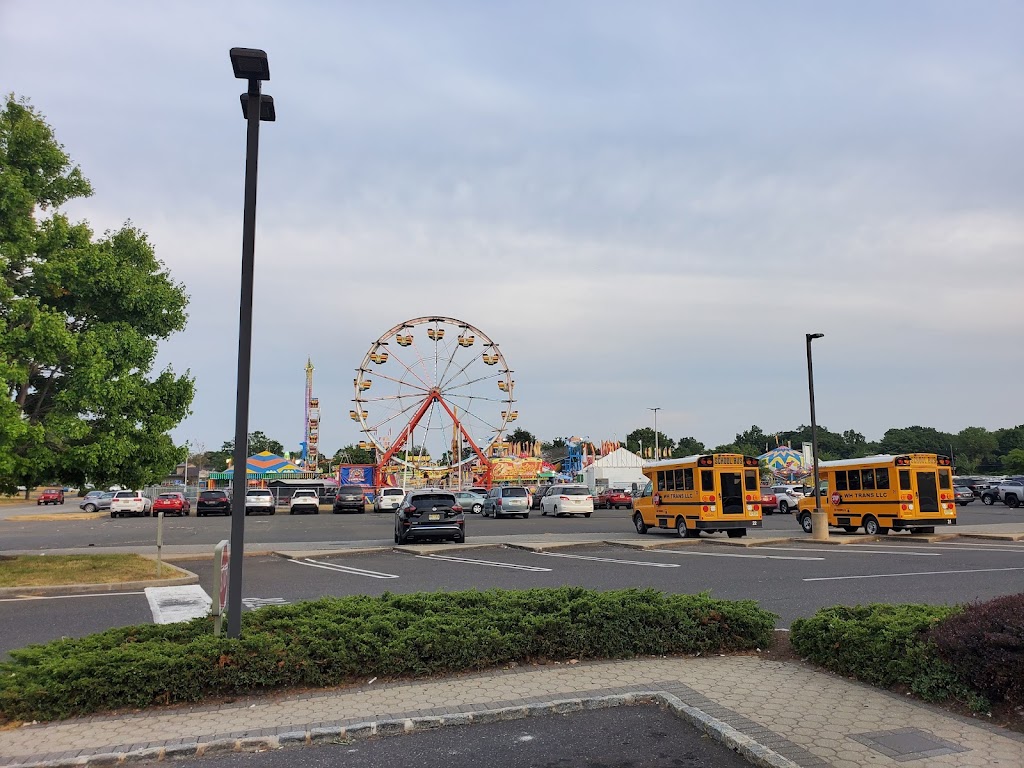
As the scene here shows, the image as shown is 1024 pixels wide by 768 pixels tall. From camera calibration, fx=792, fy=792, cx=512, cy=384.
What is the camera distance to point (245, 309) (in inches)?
293

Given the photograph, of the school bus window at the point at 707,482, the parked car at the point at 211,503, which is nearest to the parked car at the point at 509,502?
the parked car at the point at 211,503

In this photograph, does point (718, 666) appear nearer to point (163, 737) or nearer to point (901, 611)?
point (901, 611)

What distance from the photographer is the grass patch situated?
14.0 metres

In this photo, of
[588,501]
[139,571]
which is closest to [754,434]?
[588,501]

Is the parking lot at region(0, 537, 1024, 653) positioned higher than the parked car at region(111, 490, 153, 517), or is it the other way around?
the parked car at region(111, 490, 153, 517)

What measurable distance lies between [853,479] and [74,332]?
75.3 feet

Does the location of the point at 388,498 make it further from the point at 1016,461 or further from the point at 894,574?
the point at 1016,461

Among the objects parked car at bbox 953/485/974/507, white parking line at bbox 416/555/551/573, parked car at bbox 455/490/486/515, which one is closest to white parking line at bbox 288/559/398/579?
white parking line at bbox 416/555/551/573

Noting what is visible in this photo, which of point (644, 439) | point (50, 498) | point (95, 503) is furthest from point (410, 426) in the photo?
point (644, 439)

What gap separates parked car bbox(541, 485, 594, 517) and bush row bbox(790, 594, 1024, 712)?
37.6 m

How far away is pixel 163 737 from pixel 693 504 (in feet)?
70.2

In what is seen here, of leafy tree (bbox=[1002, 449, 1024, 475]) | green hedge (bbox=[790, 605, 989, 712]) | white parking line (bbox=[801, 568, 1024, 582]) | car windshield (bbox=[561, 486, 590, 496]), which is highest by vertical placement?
leafy tree (bbox=[1002, 449, 1024, 475])

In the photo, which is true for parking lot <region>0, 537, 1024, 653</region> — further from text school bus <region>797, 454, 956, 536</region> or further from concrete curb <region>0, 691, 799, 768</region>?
concrete curb <region>0, 691, 799, 768</region>

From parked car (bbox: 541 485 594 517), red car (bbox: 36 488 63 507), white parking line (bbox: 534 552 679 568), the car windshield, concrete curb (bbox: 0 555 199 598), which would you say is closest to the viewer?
concrete curb (bbox: 0 555 199 598)
